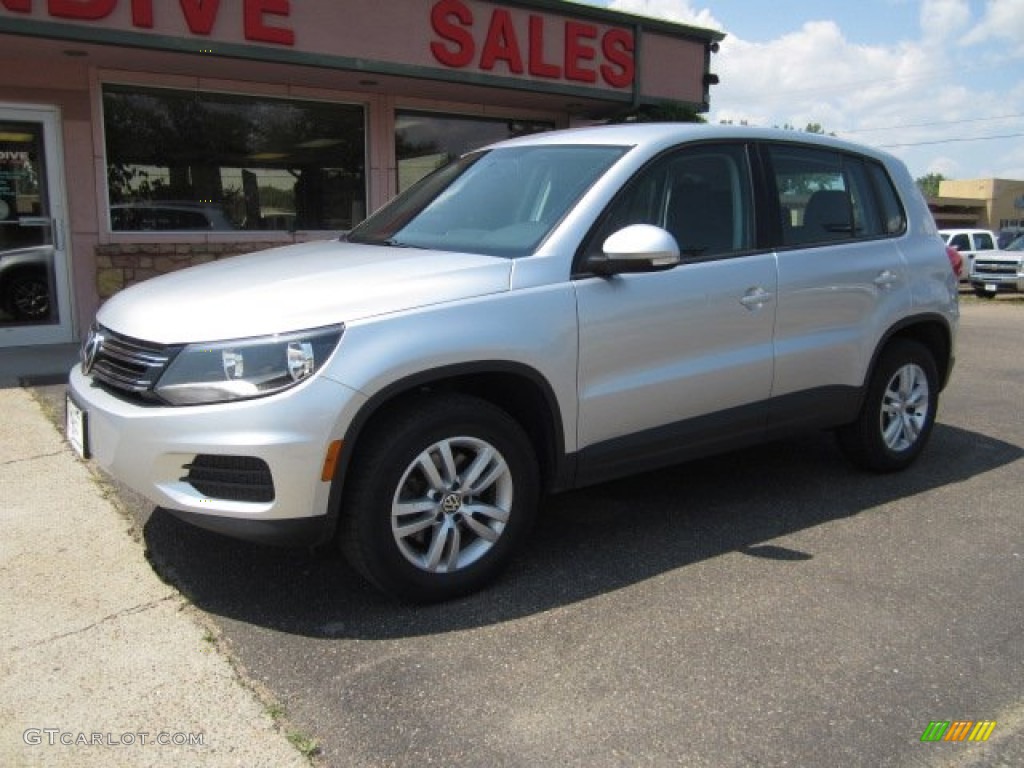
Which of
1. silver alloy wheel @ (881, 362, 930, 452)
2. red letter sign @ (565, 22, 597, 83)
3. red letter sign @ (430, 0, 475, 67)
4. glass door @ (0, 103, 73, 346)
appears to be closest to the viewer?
silver alloy wheel @ (881, 362, 930, 452)

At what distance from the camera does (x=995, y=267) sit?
2077 cm

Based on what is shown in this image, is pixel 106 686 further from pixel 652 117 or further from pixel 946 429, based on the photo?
pixel 652 117

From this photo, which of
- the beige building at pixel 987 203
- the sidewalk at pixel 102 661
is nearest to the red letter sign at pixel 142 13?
the sidewalk at pixel 102 661

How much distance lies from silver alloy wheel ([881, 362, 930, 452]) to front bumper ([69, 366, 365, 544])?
3.28 meters

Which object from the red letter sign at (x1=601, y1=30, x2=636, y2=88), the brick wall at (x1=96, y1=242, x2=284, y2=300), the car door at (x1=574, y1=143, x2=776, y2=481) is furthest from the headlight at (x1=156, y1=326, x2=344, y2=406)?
the red letter sign at (x1=601, y1=30, x2=636, y2=88)

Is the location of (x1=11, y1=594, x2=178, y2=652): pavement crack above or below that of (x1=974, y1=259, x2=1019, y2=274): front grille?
below

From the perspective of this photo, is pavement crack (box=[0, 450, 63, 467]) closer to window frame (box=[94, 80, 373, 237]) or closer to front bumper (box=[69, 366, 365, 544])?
front bumper (box=[69, 366, 365, 544])

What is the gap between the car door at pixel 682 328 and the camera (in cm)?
360

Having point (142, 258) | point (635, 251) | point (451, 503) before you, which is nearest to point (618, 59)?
point (142, 258)

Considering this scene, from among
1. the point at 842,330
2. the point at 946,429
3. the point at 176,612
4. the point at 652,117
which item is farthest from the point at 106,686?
the point at 652,117

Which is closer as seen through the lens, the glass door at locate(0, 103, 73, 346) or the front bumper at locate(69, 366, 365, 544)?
the front bumper at locate(69, 366, 365, 544)

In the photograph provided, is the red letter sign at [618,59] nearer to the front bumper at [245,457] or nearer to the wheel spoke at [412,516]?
the wheel spoke at [412,516]

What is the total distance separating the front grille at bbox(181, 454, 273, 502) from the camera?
116 inches

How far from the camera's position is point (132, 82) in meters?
8.67
